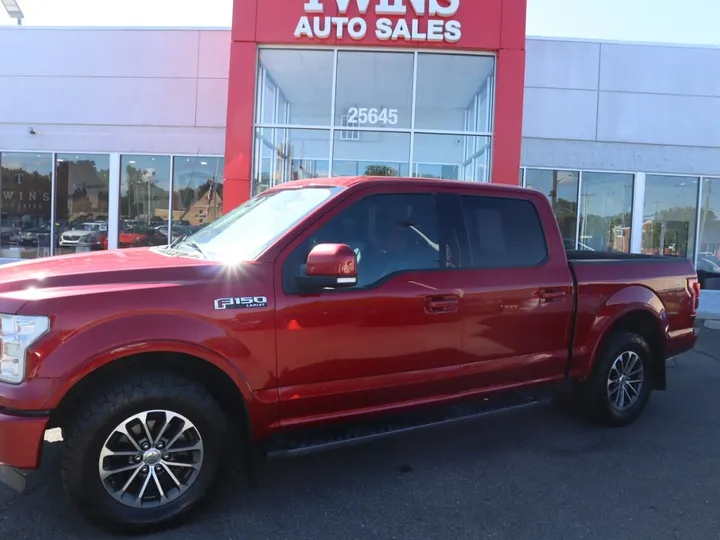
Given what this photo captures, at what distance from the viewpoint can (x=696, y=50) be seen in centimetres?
1283

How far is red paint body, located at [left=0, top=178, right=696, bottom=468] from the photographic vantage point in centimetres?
285

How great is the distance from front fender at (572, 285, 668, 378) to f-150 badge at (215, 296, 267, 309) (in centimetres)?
259

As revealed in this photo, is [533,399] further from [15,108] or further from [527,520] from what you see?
[15,108]

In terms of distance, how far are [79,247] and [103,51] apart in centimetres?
441

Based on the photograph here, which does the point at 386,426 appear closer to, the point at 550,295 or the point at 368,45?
the point at 550,295

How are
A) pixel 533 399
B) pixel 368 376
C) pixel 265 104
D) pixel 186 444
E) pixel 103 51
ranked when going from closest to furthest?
pixel 186 444, pixel 368 376, pixel 533 399, pixel 265 104, pixel 103 51

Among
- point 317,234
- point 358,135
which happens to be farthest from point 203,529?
point 358,135

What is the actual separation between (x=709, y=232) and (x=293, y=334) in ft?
44.2

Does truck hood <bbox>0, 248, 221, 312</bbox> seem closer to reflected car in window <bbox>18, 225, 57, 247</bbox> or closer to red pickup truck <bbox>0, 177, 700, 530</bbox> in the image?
red pickup truck <bbox>0, 177, 700, 530</bbox>

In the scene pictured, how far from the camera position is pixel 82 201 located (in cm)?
1341

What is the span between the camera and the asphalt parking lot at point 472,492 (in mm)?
3209

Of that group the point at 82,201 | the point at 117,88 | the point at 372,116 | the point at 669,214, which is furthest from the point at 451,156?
the point at 82,201

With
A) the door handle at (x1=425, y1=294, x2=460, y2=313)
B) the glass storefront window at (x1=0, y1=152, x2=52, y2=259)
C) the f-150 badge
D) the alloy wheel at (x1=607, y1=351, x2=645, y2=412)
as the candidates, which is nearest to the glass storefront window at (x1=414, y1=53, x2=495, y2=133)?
the alloy wheel at (x1=607, y1=351, x2=645, y2=412)

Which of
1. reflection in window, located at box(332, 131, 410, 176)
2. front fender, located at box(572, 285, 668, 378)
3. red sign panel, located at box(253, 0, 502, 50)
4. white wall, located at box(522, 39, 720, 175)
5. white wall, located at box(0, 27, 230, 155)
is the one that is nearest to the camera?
front fender, located at box(572, 285, 668, 378)
